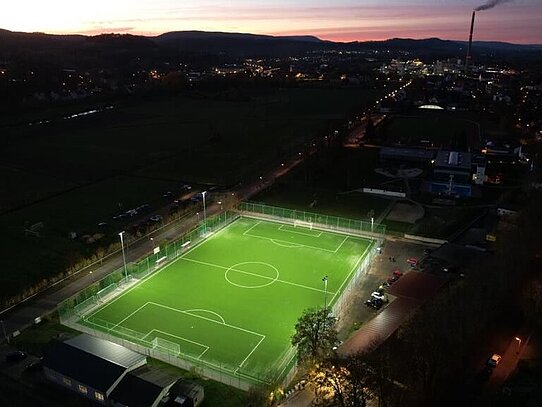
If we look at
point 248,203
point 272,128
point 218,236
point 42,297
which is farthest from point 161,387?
point 272,128

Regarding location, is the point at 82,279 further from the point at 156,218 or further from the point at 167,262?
the point at 156,218

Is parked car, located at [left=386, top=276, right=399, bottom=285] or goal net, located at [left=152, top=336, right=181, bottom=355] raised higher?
parked car, located at [left=386, top=276, right=399, bottom=285]

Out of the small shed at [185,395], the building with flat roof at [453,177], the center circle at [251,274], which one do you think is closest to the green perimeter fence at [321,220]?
the center circle at [251,274]

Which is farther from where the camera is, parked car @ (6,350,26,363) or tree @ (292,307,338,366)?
parked car @ (6,350,26,363)

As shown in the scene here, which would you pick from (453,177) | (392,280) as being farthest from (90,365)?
(453,177)

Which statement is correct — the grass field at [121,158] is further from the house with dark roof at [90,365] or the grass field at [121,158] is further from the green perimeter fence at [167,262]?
the house with dark roof at [90,365]

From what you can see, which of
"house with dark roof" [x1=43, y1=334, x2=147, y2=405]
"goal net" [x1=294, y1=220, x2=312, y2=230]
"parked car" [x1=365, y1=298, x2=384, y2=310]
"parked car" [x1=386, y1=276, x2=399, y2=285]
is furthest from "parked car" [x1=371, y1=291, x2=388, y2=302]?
"house with dark roof" [x1=43, y1=334, x2=147, y2=405]

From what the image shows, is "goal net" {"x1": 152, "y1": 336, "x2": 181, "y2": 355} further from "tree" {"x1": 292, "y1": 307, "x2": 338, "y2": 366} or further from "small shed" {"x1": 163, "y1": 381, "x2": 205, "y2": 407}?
"tree" {"x1": 292, "y1": 307, "x2": 338, "y2": 366}

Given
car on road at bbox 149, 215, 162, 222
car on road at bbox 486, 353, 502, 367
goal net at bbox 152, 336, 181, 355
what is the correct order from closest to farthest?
car on road at bbox 486, 353, 502, 367 → goal net at bbox 152, 336, 181, 355 → car on road at bbox 149, 215, 162, 222
